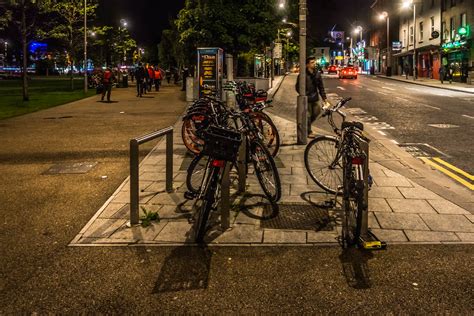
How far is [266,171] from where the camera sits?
677 centimetres

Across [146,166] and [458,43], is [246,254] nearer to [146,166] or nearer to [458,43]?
[146,166]

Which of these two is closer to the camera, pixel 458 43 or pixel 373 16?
pixel 458 43

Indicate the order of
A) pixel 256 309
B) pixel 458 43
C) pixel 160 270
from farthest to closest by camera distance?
1. pixel 458 43
2. pixel 160 270
3. pixel 256 309

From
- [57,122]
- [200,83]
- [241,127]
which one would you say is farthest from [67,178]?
[200,83]

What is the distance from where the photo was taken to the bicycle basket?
5277 mm

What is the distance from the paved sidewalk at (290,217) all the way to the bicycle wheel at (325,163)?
0.55 feet

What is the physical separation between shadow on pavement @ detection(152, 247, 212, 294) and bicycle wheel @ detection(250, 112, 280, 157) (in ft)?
15.0

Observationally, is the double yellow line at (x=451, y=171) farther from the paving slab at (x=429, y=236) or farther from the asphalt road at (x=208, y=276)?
the asphalt road at (x=208, y=276)

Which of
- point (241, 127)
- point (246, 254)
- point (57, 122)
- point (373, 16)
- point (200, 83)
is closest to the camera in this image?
point (246, 254)

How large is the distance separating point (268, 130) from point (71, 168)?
3499 mm

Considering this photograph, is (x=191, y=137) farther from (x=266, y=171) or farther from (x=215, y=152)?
(x=215, y=152)

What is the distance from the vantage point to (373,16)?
90250 millimetres

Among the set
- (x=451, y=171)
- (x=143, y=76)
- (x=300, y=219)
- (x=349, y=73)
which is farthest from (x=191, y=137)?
(x=349, y=73)

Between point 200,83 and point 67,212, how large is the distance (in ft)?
51.7
